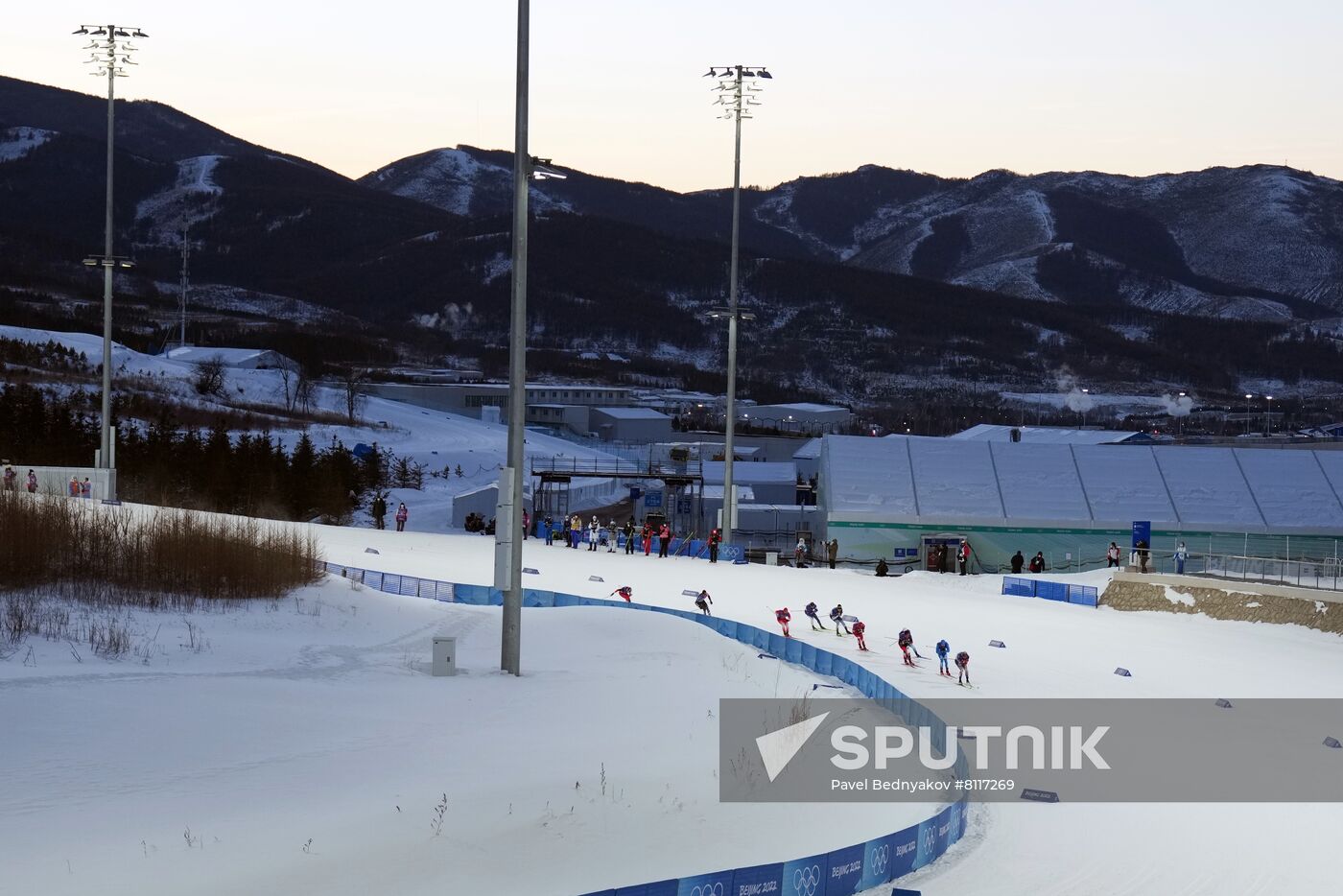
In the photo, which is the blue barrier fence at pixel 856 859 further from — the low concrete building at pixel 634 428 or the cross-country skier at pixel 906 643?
the low concrete building at pixel 634 428

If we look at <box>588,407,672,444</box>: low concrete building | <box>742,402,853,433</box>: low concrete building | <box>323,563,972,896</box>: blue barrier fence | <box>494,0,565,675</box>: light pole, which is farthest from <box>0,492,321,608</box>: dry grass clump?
<box>742,402,853,433</box>: low concrete building

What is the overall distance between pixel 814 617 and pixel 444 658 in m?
Answer: 9.76

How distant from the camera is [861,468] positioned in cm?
4278

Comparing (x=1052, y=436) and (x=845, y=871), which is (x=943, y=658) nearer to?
(x=845, y=871)

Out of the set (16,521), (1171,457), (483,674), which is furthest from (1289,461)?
(16,521)

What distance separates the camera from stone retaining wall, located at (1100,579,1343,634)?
97.0ft

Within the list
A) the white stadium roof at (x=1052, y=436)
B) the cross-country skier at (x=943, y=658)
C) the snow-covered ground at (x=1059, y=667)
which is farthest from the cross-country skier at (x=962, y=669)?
the white stadium roof at (x=1052, y=436)

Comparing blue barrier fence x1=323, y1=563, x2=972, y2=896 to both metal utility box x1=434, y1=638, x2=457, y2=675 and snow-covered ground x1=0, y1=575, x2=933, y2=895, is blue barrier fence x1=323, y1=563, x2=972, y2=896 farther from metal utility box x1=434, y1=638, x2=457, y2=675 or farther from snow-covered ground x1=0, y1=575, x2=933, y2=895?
metal utility box x1=434, y1=638, x2=457, y2=675

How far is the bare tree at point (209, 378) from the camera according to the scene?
92.6 m

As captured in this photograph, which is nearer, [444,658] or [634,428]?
[444,658]

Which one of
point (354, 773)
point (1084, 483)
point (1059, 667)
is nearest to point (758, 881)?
point (354, 773)

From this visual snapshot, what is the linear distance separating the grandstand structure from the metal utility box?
22.4 m

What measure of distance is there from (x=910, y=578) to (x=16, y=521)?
22.2 m

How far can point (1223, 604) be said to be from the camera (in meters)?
31.2
